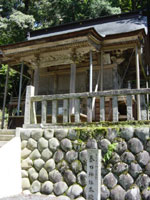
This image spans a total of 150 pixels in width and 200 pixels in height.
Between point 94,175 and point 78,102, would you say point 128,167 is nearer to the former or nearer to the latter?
point 94,175

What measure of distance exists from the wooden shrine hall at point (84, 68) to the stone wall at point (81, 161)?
45cm

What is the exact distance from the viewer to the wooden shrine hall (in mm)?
5805

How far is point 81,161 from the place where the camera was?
496 cm

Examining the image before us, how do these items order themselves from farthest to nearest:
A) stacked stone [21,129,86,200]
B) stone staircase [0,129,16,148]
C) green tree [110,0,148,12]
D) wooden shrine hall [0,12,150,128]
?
green tree [110,0,148,12] → stone staircase [0,129,16,148] → wooden shrine hall [0,12,150,128] → stacked stone [21,129,86,200]

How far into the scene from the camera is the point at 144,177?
14.1ft

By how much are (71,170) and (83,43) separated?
15.2 feet

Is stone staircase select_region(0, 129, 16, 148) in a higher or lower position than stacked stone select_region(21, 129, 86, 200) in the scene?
higher

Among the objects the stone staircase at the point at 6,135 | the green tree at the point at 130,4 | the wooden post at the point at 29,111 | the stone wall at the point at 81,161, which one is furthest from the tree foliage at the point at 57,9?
the stone wall at the point at 81,161

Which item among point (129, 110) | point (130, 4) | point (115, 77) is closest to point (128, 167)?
point (129, 110)

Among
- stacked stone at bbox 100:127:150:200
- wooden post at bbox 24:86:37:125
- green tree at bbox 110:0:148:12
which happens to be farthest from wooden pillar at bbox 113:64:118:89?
green tree at bbox 110:0:148:12

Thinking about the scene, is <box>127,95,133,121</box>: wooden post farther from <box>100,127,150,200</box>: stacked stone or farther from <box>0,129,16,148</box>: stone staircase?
<box>0,129,16,148</box>: stone staircase

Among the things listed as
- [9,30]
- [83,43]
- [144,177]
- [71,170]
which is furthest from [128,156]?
[9,30]

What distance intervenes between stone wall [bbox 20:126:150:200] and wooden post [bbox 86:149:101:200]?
1.21 meters

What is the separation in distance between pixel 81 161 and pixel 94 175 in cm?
147
